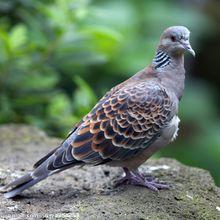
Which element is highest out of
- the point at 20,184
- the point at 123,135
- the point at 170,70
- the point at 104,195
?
the point at 170,70

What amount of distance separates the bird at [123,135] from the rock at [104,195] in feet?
0.49

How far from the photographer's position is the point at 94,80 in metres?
9.54

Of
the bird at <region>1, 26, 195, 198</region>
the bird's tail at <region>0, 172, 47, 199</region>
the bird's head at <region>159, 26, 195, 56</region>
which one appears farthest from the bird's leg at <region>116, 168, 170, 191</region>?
the bird's head at <region>159, 26, 195, 56</region>

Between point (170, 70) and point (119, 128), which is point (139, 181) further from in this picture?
point (170, 70)

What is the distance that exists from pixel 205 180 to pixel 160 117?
73 centimetres

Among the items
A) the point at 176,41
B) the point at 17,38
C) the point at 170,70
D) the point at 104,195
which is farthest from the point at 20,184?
the point at 17,38

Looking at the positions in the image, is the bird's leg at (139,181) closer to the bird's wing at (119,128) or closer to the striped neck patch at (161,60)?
the bird's wing at (119,128)

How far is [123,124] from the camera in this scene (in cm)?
562

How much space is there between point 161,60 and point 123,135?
0.83 m

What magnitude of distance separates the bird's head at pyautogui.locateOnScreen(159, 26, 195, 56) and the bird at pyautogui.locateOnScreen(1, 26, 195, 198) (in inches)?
3.8

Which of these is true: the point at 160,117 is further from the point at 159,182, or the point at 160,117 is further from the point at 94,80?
the point at 94,80

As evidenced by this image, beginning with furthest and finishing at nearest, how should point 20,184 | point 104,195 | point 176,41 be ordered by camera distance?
1. point 176,41
2. point 104,195
3. point 20,184

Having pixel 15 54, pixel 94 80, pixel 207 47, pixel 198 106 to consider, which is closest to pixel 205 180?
pixel 15 54

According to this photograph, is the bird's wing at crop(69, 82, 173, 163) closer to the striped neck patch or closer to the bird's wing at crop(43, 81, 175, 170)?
the bird's wing at crop(43, 81, 175, 170)
